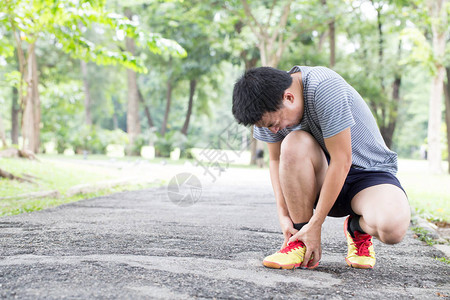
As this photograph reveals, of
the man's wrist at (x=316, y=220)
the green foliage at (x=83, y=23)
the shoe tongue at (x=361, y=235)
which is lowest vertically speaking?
the shoe tongue at (x=361, y=235)

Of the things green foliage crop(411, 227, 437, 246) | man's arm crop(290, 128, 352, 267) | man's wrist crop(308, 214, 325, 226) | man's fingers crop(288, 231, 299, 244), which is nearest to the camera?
man's arm crop(290, 128, 352, 267)

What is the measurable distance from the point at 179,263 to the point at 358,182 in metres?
1.13

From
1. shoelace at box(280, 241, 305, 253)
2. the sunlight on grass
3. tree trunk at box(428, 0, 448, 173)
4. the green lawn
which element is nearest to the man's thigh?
shoelace at box(280, 241, 305, 253)

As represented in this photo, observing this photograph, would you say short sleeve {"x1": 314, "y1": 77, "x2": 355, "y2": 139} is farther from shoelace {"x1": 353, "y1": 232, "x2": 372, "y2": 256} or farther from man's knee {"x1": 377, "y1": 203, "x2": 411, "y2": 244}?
shoelace {"x1": 353, "y1": 232, "x2": 372, "y2": 256}

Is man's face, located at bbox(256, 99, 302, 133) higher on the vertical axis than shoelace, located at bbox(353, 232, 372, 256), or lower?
higher

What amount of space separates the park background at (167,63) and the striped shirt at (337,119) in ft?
9.25

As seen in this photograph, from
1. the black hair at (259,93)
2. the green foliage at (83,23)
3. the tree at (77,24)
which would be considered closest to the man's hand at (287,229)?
the black hair at (259,93)

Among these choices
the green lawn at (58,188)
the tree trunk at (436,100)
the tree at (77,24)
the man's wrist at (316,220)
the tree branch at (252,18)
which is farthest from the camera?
the tree branch at (252,18)

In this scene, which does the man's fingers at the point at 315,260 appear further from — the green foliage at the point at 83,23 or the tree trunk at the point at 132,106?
the tree trunk at the point at 132,106

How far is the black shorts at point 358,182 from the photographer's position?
244cm

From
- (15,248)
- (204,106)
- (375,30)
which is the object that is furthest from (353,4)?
(15,248)

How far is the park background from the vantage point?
21.2ft

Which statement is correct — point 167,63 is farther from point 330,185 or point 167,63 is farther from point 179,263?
point 330,185

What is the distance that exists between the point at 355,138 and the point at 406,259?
1.03 m
